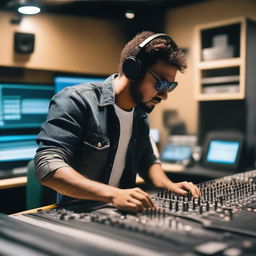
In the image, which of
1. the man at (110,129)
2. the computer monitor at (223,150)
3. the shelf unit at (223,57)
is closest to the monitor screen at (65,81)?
the shelf unit at (223,57)

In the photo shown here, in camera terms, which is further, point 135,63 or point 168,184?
point 168,184

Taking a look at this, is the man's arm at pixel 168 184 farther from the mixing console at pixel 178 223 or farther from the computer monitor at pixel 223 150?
the computer monitor at pixel 223 150

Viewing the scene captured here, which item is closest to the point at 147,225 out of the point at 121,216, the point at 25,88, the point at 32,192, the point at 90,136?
the point at 121,216

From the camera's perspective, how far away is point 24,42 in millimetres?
3740

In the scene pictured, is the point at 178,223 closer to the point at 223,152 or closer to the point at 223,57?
the point at 223,152

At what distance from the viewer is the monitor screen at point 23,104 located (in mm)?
3502

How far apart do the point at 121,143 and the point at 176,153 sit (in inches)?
87.2

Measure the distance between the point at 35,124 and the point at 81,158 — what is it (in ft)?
6.80

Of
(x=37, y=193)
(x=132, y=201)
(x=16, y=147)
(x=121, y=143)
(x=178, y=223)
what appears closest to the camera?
(x=178, y=223)

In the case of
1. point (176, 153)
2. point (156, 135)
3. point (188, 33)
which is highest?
point (188, 33)

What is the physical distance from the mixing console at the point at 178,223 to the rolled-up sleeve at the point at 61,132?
0.58 ft

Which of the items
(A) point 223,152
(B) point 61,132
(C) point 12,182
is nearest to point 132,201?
(B) point 61,132

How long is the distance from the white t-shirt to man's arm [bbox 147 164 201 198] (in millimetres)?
188

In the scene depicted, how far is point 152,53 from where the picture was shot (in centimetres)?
173
